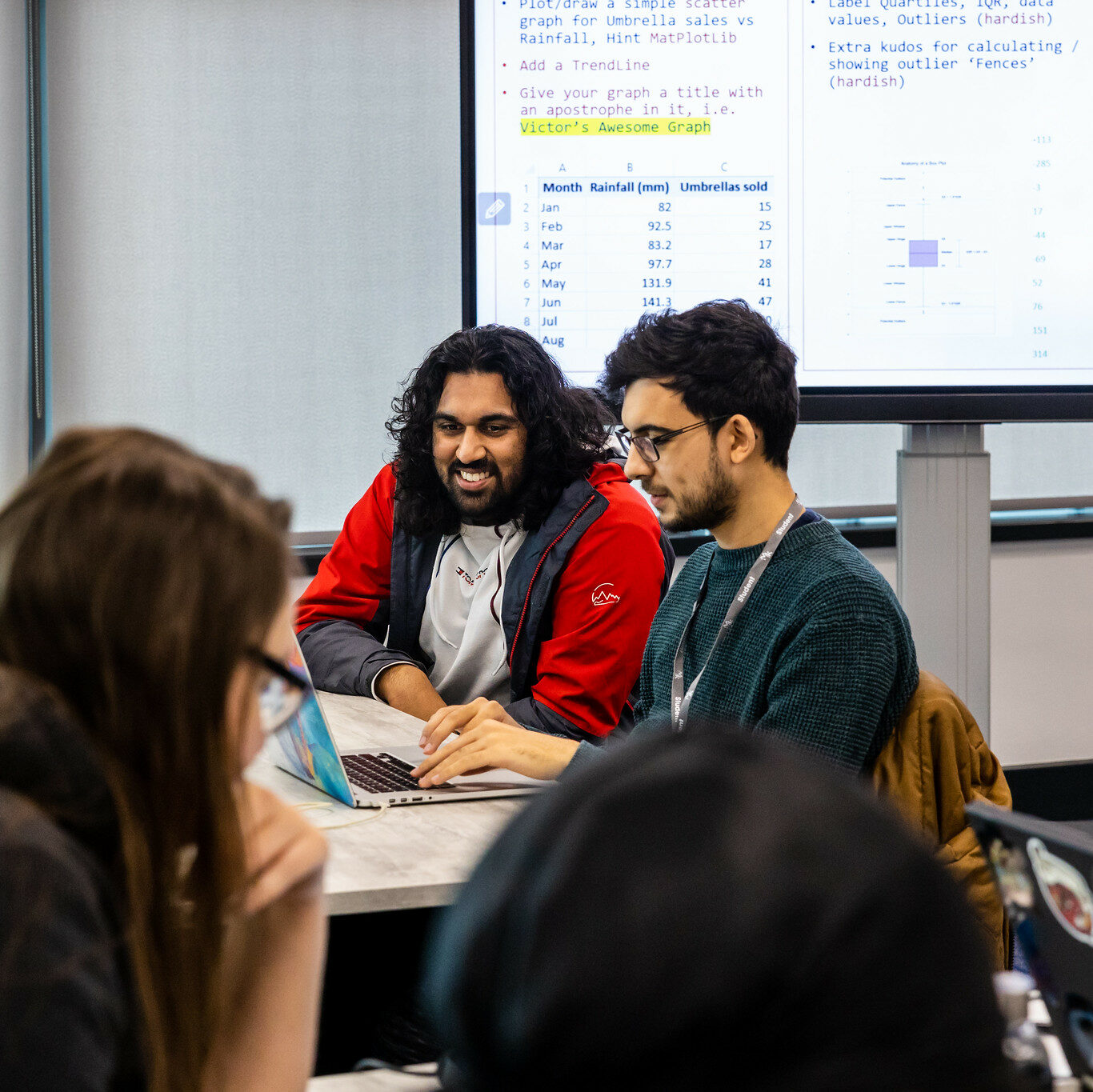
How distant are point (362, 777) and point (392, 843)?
270 mm

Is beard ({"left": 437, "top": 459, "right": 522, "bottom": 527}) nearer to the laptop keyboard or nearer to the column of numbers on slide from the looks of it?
the column of numbers on slide

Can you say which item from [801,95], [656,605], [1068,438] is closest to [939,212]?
[801,95]

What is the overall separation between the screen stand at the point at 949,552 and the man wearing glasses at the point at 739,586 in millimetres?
802

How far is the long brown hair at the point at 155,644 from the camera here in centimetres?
67

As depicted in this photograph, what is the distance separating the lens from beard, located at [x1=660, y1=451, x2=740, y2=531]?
71.9 inches

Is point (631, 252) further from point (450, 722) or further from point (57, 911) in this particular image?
point (57, 911)

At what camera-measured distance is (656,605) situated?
2.34m

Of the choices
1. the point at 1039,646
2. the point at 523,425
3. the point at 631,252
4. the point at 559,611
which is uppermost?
the point at 631,252

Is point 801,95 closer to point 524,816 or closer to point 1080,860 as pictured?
point 1080,860

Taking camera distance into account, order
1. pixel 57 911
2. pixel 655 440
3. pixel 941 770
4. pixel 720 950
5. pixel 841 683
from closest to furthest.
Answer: pixel 720 950
pixel 57 911
pixel 941 770
pixel 841 683
pixel 655 440

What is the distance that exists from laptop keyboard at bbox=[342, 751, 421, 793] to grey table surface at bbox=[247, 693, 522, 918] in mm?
55

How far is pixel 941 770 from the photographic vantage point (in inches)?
55.5

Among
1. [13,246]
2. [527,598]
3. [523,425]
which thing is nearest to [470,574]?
[527,598]

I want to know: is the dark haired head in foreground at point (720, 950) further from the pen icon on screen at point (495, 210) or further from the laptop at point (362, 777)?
the pen icon on screen at point (495, 210)
